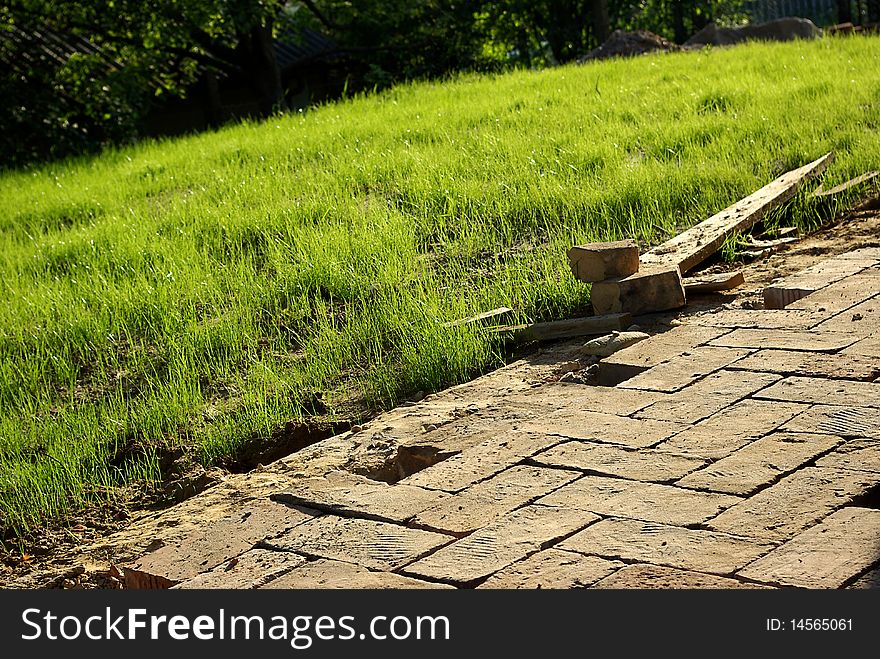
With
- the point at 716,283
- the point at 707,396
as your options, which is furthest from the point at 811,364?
the point at 716,283

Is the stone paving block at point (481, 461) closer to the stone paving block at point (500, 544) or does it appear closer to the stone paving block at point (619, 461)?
the stone paving block at point (619, 461)

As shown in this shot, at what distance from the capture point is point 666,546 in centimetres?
314

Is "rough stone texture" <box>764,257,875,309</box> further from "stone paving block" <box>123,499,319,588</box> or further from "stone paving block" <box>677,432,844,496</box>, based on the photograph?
"stone paving block" <box>123,499,319,588</box>

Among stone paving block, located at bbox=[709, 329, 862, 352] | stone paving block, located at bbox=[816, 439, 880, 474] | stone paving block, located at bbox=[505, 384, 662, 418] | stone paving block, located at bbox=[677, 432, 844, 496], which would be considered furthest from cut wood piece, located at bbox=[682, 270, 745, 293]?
stone paving block, located at bbox=[816, 439, 880, 474]

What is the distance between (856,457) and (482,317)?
108 inches

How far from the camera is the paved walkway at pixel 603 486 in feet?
10.2

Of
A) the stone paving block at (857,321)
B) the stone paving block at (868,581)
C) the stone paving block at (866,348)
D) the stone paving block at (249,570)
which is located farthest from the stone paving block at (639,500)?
the stone paving block at (857,321)

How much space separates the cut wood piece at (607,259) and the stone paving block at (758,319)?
45cm

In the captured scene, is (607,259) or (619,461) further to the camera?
(607,259)

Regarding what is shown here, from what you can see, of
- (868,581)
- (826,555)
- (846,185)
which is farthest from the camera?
(846,185)

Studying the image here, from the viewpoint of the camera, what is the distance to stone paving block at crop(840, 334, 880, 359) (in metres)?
4.53

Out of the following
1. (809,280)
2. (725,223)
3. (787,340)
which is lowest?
(787,340)

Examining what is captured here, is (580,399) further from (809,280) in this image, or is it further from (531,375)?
(809,280)

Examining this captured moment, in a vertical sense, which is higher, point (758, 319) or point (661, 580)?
point (758, 319)
